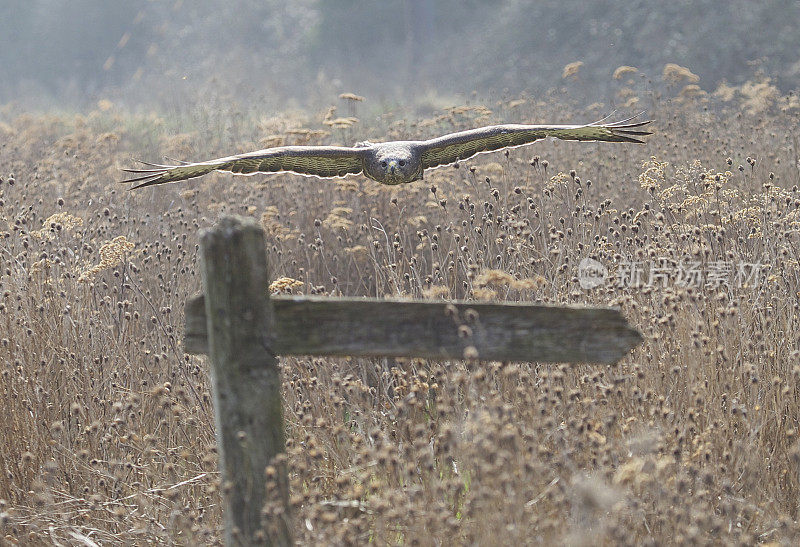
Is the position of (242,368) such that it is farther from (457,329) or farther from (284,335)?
(457,329)

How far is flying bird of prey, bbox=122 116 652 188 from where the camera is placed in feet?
15.9

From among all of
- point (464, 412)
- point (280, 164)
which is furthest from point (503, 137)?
point (464, 412)

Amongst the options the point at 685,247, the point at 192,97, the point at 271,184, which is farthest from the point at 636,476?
the point at 192,97

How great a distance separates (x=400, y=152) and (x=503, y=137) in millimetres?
688

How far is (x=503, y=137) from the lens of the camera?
5355 mm

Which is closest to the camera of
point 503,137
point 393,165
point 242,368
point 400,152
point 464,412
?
point 242,368

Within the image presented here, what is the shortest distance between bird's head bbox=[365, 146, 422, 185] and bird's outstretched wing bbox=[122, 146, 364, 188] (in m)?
0.12

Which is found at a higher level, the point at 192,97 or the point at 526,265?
the point at 192,97

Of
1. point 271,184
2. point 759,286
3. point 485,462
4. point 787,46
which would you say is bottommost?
point 485,462

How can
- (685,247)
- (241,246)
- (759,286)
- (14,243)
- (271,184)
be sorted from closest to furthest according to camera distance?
1. (241,246)
2. (759,286)
3. (685,247)
4. (14,243)
5. (271,184)

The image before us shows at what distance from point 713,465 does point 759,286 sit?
1593 millimetres

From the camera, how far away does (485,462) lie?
2426mm

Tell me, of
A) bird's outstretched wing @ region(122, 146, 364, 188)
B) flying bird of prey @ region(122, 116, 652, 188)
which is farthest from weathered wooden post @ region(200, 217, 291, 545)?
flying bird of prey @ region(122, 116, 652, 188)

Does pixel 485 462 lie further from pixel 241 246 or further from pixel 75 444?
pixel 75 444
